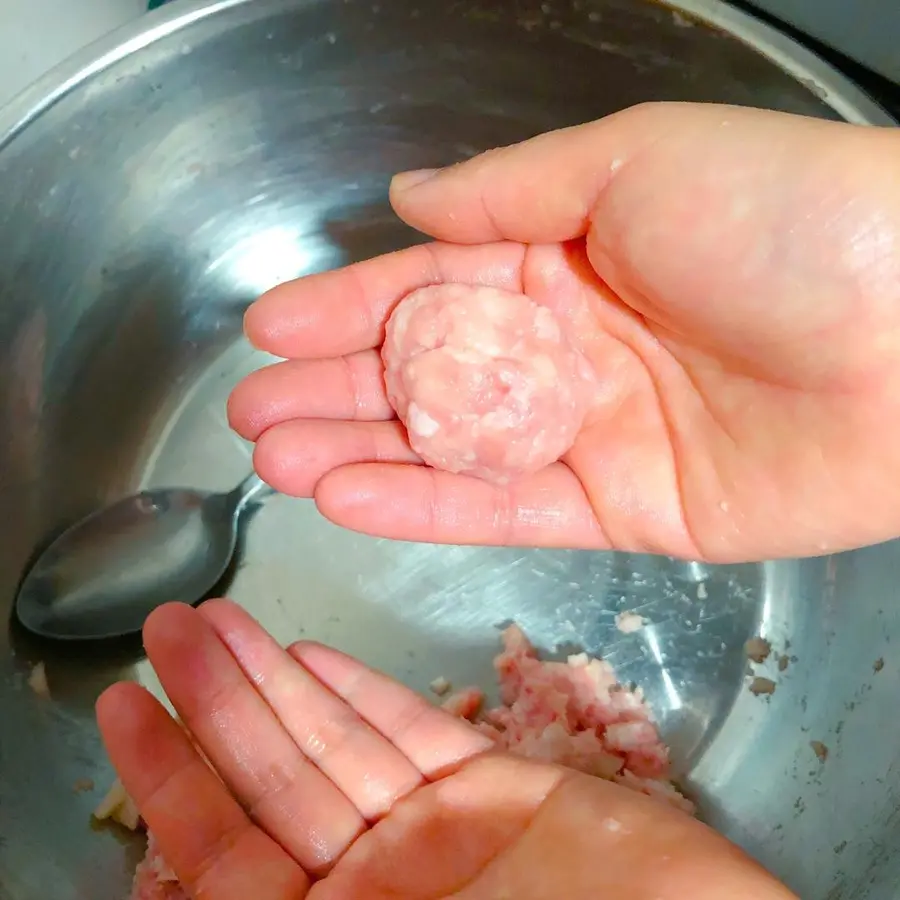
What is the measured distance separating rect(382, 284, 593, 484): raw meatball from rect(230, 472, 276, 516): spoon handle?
29cm

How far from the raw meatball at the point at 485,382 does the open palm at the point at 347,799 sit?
0.23 meters

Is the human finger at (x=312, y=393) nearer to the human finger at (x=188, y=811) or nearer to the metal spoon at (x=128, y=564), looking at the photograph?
the metal spoon at (x=128, y=564)

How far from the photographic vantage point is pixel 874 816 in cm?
77

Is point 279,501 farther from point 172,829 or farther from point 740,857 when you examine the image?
point 740,857

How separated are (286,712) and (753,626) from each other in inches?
21.5

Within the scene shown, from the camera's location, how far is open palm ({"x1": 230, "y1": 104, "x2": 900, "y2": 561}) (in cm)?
67

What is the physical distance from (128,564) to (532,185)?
592mm

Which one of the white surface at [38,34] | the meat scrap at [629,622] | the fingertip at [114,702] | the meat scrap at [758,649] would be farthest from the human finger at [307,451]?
the white surface at [38,34]

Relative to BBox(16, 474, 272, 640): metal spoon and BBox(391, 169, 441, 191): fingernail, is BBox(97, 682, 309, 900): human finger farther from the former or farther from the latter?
BBox(391, 169, 441, 191): fingernail

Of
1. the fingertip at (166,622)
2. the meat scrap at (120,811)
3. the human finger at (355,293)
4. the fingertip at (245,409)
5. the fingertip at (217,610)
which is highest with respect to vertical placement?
the human finger at (355,293)

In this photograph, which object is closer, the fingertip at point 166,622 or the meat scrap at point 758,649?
the fingertip at point 166,622

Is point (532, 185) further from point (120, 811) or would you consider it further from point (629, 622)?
point (120, 811)

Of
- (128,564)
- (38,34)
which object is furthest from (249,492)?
(38,34)

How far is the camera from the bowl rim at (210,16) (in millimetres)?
800
